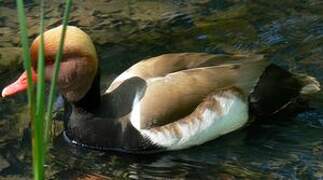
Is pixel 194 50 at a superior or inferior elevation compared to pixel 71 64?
inferior

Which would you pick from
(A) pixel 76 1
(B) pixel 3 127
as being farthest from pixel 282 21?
(B) pixel 3 127

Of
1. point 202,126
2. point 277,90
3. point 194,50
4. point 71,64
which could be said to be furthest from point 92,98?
point 194,50

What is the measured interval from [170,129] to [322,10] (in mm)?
2450

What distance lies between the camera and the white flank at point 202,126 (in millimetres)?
5016

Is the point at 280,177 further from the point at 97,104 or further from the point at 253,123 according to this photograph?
the point at 97,104

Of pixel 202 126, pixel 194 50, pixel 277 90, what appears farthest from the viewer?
pixel 194 50

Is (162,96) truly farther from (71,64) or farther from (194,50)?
(194,50)

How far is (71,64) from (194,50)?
5.13 ft

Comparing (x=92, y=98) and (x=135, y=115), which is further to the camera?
(x=92, y=98)

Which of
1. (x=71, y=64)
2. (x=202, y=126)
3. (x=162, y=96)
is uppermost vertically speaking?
(x=71, y=64)

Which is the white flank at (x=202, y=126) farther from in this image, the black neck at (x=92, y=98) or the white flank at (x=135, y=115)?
the black neck at (x=92, y=98)

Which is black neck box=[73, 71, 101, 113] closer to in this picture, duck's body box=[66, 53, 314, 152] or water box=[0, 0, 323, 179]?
duck's body box=[66, 53, 314, 152]

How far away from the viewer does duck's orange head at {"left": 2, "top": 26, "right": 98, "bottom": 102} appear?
191 inches

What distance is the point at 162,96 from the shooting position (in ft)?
16.4
